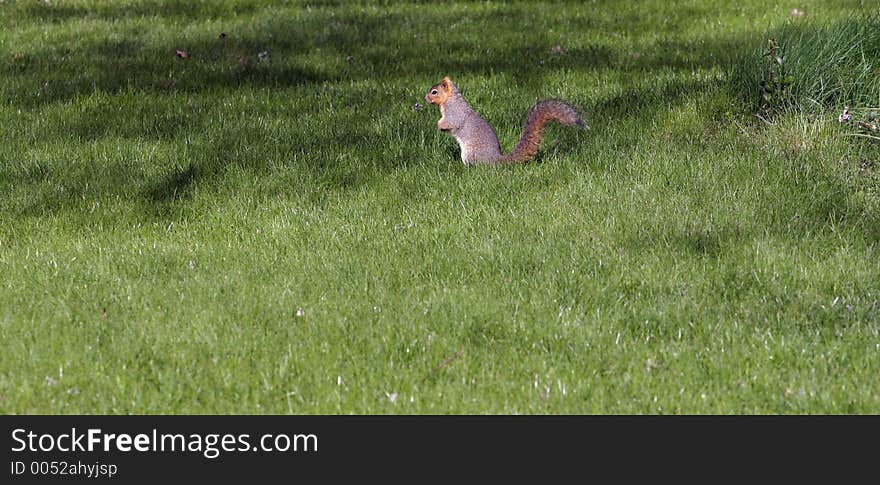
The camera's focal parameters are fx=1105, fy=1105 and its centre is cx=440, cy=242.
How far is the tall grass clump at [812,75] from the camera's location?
735cm

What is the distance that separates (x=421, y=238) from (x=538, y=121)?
121cm

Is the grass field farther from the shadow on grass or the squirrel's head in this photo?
the squirrel's head

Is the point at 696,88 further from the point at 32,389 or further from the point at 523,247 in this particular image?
the point at 32,389

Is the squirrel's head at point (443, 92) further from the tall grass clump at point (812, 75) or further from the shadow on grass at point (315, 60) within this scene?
the tall grass clump at point (812, 75)

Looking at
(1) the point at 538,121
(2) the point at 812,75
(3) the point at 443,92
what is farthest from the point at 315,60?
(2) the point at 812,75

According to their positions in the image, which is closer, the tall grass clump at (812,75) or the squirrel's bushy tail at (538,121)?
the squirrel's bushy tail at (538,121)

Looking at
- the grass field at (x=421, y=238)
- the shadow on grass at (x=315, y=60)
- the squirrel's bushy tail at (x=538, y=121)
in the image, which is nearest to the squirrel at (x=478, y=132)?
the squirrel's bushy tail at (x=538, y=121)

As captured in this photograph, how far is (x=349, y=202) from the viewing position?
655 cm

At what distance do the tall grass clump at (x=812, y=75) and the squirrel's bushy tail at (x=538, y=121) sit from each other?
1.64 meters

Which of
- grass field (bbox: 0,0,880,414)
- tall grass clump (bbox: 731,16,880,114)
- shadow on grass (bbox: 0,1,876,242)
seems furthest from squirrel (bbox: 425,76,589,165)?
tall grass clump (bbox: 731,16,880,114)

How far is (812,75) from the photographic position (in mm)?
7449

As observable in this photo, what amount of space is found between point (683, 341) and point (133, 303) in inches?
97.6

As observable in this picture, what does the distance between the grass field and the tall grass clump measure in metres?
0.07
